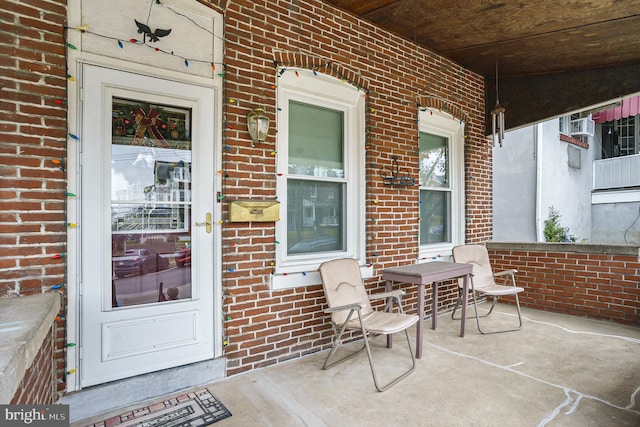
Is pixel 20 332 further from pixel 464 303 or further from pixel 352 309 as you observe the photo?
pixel 464 303

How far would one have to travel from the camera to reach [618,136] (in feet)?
37.4

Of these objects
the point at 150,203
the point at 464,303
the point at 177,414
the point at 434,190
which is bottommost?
the point at 177,414

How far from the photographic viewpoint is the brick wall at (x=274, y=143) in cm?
295

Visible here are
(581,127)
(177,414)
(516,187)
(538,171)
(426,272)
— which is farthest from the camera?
(581,127)

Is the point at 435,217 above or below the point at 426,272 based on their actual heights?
above

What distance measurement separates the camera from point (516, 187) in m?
7.79

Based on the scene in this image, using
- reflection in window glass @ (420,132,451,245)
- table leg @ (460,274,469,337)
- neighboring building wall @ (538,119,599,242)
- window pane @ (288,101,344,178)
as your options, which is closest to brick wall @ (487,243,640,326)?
reflection in window glass @ (420,132,451,245)

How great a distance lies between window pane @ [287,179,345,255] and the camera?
3.47 m

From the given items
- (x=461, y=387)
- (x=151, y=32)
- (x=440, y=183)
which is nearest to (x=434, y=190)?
(x=440, y=183)

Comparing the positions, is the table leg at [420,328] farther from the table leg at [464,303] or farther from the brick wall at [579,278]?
the brick wall at [579,278]

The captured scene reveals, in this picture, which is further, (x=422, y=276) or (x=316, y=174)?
(x=316, y=174)

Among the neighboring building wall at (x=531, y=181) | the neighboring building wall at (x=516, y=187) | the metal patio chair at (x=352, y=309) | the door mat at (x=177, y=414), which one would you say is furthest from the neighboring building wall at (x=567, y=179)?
the door mat at (x=177, y=414)

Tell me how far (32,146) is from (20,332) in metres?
1.24

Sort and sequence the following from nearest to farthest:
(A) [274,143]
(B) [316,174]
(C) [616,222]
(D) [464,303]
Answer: (A) [274,143]
(B) [316,174]
(D) [464,303]
(C) [616,222]
